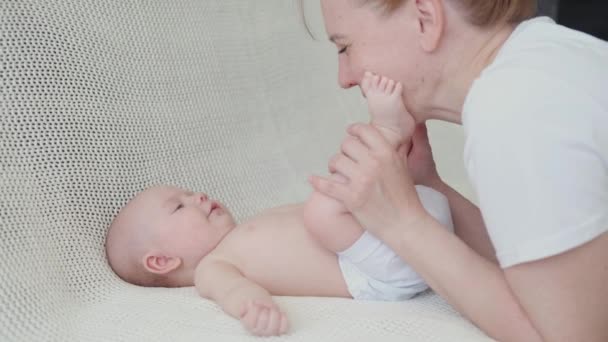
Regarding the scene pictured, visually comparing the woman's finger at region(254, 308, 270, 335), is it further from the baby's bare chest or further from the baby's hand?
the baby's bare chest

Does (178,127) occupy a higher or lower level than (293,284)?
higher

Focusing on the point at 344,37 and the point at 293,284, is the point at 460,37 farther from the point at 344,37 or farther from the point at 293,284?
the point at 293,284

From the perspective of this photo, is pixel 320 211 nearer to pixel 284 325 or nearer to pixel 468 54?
pixel 284 325

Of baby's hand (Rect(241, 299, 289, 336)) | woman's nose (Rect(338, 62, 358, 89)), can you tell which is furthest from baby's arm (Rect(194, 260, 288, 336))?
woman's nose (Rect(338, 62, 358, 89))

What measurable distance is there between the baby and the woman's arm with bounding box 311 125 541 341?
0.20ft

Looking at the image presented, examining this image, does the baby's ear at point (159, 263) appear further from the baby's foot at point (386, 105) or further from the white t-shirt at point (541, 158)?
the white t-shirt at point (541, 158)

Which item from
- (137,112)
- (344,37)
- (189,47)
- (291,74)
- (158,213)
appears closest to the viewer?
(344,37)

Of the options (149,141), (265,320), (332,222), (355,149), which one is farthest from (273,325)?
(149,141)

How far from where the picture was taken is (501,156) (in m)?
1.00

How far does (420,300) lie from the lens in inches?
51.6

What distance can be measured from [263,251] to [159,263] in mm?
229

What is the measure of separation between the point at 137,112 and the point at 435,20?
0.80 meters

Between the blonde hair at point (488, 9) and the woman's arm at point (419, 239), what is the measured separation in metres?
0.20

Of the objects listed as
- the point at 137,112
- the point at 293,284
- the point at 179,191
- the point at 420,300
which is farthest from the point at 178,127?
the point at 420,300
